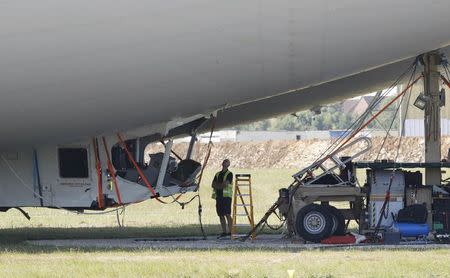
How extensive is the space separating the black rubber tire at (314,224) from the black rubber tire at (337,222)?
90mm

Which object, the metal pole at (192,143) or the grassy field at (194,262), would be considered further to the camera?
the metal pole at (192,143)

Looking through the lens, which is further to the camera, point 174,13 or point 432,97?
point 432,97

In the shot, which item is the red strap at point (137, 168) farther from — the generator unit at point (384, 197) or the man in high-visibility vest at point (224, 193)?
the generator unit at point (384, 197)

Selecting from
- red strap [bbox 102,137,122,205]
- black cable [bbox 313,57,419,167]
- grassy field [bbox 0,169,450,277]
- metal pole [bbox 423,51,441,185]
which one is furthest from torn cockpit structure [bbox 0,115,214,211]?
metal pole [bbox 423,51,441,185]

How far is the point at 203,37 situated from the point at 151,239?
19.5 feet

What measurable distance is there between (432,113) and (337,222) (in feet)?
9.42

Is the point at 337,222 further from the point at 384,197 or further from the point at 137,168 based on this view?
the point at 137,168

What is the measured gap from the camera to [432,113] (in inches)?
843

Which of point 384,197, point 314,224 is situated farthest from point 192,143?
point 384,197

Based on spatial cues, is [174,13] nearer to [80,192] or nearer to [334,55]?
[334,55]

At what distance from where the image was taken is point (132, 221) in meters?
29.7

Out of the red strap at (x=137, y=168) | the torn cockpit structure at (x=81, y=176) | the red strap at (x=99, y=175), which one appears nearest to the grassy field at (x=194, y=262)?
the torn cockpit structure at (x=81, y=176)

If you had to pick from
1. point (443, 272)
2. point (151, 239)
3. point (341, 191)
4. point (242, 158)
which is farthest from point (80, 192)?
point (242, 158)

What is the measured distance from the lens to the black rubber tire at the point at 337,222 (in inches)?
821
